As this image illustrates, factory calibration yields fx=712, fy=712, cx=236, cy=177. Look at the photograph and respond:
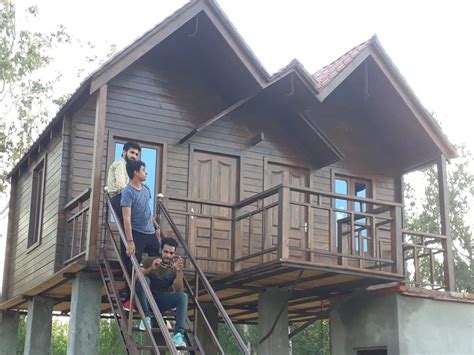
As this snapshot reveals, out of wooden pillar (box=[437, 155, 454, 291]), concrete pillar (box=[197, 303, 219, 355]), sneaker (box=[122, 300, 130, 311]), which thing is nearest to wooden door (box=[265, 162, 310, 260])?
wooden pillar (box=[437, 155, 454, 291])

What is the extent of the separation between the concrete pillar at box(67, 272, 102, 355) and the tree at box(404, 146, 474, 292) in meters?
21.6

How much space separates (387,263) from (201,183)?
377cm

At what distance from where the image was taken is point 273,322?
12922 millimetres

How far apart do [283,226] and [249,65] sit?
3527 millimetres


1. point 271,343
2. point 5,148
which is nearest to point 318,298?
→ point 271,343

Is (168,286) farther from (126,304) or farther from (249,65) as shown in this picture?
(249,65)

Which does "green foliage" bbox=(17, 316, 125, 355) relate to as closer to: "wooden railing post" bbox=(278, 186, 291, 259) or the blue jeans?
"wooden railing post" bbox=(278, 186, 291, 259)

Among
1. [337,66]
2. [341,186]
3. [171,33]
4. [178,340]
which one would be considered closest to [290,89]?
[337,66]

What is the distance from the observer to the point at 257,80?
12.8 meters

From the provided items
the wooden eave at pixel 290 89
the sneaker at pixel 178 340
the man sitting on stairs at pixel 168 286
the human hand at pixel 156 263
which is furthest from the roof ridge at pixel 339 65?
the sneaker at pixel 178 340

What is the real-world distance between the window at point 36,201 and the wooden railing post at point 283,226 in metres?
5.50

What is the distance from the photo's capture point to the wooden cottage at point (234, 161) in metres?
11.6

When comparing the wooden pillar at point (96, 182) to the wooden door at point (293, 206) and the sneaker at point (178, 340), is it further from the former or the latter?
the wooden door at point (293, 206)

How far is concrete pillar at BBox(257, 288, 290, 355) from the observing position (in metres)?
12.7
